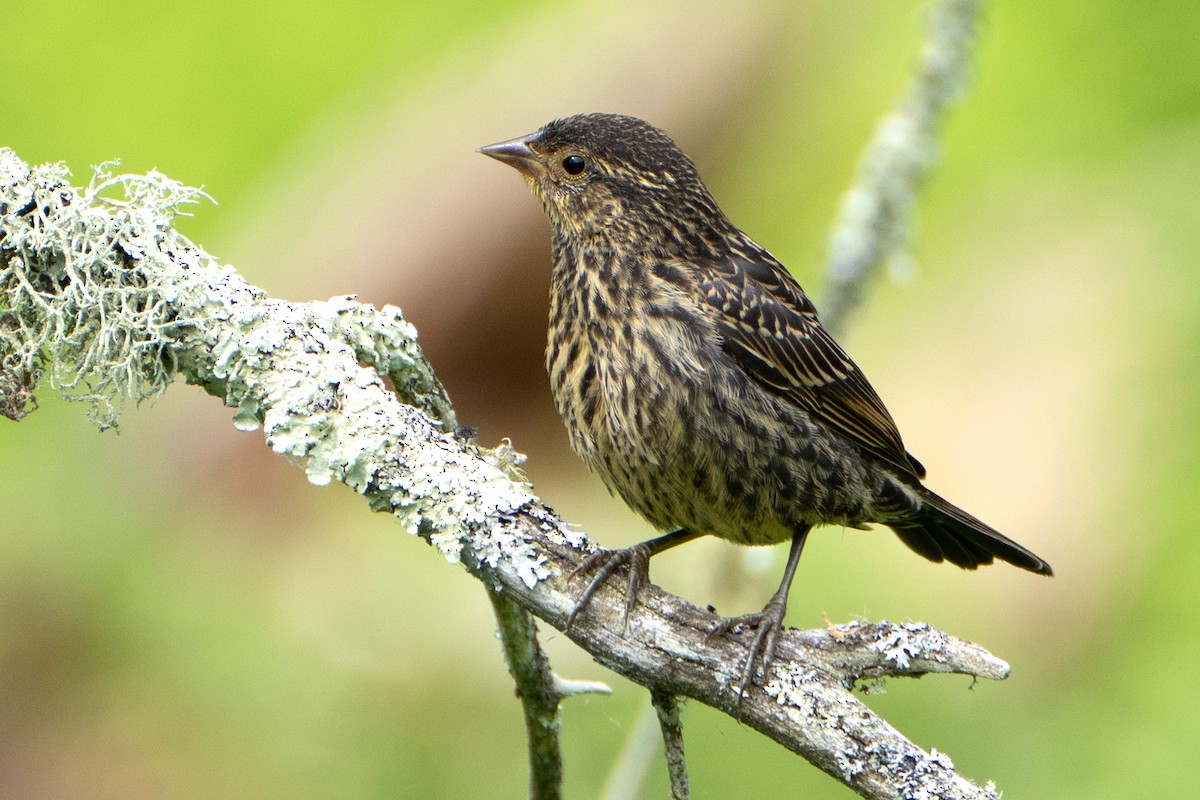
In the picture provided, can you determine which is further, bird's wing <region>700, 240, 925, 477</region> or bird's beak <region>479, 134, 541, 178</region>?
bird's beak <region>479, 134, 541, 178</region>

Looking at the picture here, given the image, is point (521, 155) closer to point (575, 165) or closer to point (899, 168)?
point (575, 165)

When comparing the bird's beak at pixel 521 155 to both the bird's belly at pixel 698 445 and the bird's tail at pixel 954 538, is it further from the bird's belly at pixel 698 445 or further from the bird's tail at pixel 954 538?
the bird's tail at pixel 954 538

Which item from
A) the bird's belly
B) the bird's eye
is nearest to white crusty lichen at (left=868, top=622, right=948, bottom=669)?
the bird's belly

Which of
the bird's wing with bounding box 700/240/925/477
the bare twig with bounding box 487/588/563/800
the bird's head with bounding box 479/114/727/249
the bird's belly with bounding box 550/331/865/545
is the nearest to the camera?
the bare twig with bounding box 487/588/563/800

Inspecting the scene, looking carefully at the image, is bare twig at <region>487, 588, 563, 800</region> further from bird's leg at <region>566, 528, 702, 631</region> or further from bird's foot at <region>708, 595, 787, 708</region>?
bird's foot at <region>708, 595, 787, 708</region>

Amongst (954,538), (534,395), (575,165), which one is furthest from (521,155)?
(534,395)

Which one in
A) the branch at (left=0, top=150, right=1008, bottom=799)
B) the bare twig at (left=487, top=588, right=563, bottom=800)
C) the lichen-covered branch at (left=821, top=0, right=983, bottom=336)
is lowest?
the bare twig at (left=487, top=588, right=563, bottom=800)

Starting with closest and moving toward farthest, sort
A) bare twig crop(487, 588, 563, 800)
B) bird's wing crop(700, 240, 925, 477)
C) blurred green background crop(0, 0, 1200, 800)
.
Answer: bare twig crop(487, 588, 563, 800)
bird's wing crop(700, 240, 925, 477)
blurred green background crop(0, 0, 1200, 800)

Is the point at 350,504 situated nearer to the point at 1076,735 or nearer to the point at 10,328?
the point at 1076,735
